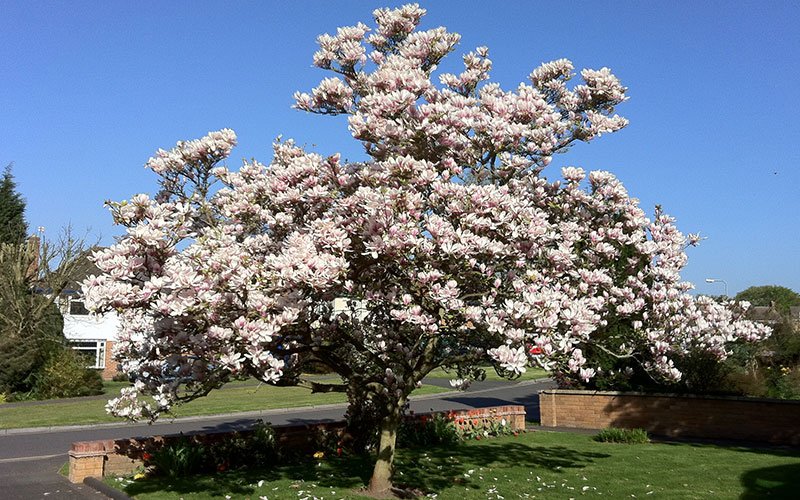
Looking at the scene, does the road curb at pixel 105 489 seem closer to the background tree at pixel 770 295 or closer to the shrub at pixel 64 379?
the shrub at pixel 64 379

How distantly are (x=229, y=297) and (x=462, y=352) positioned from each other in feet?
17.6

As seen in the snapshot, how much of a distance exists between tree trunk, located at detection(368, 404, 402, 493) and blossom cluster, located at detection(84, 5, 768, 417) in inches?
26.0

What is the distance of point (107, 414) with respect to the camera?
23.7 metres

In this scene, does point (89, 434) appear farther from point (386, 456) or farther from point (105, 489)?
point (386, 456)

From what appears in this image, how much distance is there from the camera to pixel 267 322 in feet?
24.7

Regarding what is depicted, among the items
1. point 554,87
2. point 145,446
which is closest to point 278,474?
point 145,446

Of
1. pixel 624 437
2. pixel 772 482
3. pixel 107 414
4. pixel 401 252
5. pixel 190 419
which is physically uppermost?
pixel 401 252

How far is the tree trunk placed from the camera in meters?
11.0

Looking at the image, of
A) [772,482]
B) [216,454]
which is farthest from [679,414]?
[216,454]

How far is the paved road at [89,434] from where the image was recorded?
1215 cm

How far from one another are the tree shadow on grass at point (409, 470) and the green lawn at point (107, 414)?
688 cm

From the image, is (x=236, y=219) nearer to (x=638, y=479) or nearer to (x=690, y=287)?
(x=690, y=287)

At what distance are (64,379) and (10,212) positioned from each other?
77.9 ft

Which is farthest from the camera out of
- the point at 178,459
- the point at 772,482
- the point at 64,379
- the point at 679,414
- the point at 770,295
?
the point at 770,295
